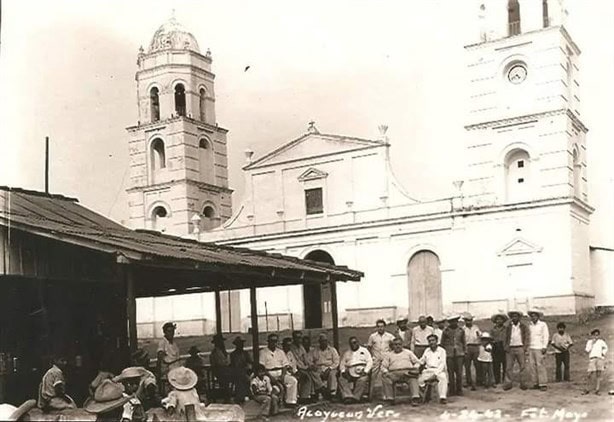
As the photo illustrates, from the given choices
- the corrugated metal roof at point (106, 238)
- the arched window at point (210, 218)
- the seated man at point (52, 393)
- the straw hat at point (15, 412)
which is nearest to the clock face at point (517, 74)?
the arched window at point (210, 218)

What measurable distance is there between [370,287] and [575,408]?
59.5 ft

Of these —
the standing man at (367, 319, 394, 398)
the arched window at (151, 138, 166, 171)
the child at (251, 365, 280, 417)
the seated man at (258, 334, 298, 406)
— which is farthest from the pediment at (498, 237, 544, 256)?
the child at (251, 365, 280, 417)

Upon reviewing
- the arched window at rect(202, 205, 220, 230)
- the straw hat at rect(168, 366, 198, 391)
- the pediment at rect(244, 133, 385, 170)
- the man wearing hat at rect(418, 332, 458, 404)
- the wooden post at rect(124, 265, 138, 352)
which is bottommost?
the man wearing hat at rect(418, 332, 458, 404)

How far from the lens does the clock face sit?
2755 cm

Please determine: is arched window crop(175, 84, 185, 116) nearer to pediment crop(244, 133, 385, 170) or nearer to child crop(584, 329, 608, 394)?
pediment crop(244, 133, 385, 170)

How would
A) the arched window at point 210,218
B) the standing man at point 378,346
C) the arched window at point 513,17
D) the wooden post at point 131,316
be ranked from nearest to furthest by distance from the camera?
the wooden post at point 131,316
the standing man at point 378,346
the arched window at point 513,17
the arched window at point 210,218

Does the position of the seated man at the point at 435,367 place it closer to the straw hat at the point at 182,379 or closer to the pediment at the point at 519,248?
the straw hat at the point at 182,379

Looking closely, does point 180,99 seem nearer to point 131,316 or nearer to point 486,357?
point 486,357

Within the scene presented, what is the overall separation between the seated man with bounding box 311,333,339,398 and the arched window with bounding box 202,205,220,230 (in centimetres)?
2172

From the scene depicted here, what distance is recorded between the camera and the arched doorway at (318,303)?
31.7 metres

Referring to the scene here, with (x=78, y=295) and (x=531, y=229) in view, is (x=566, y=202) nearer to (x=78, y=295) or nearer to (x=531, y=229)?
(x=531, y=229)

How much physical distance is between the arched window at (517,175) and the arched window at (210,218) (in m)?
13.1

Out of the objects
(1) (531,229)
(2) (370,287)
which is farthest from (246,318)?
(1) (531,229)

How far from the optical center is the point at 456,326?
14305mm
